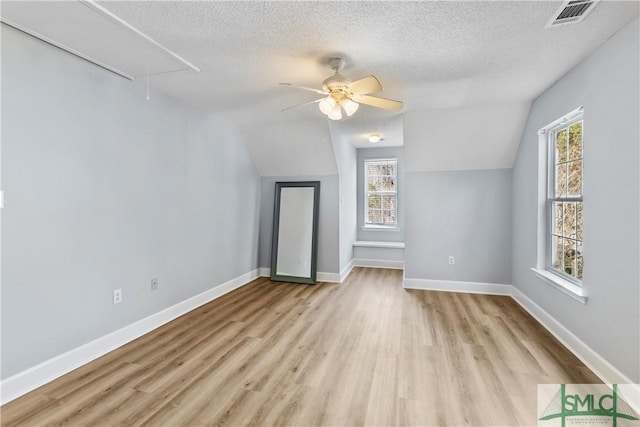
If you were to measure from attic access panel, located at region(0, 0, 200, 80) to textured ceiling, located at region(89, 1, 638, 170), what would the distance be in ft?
0.36

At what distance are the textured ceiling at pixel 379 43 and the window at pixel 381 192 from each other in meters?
3.16

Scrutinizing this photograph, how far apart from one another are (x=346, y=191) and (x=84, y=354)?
4.16 meters

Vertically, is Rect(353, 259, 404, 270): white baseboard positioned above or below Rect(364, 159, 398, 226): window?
below

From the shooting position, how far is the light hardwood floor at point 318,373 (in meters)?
1.85

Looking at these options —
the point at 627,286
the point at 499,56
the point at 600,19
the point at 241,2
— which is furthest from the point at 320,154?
the point at 627,286

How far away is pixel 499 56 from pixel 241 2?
1940mm

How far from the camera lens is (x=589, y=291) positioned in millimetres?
2373

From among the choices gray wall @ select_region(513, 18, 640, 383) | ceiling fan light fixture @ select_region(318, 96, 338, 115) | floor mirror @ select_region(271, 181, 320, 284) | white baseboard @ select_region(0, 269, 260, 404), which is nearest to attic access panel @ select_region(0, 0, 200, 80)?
ceiling fan light fixture @ select_region(318, 96, 338, 115)

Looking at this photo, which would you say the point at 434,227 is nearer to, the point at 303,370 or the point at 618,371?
the point at 618,371

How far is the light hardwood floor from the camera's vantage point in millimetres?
1854

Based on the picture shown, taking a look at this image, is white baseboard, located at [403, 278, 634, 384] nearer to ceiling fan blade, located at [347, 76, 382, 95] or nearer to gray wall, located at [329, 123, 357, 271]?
gray wall, located at [329, 123, 357, 271]

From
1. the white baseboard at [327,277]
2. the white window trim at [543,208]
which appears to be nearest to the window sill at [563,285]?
the white window trim at [543,208]

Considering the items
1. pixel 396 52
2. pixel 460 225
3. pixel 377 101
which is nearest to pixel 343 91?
pixel 377 101

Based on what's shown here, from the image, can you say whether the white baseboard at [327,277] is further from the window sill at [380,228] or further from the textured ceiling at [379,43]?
the textured ceiling at [379,43]
